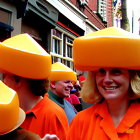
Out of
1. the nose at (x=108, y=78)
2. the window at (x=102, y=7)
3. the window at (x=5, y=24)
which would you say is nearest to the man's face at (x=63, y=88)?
the nose at (x=108, y=78)

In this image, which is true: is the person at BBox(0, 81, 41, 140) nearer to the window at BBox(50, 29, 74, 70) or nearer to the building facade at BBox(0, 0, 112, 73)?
the building facade at BBox(0, 0, 112, 73)

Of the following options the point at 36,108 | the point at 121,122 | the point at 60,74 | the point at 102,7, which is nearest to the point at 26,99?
the point at 36,108

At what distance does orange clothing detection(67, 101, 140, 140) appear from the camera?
1.57 metres

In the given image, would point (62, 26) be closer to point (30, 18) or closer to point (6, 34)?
point (30, 18)

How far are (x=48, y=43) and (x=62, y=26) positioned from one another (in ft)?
6.00

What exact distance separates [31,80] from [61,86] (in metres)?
1.84

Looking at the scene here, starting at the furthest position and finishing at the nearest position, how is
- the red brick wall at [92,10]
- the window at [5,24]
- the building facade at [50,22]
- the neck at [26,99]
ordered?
the red brick wall at [92,10]
the building facade at [50,22]
the window at [5,24]
the neck at [26,99]

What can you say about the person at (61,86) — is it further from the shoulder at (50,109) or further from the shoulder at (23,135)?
the shoulder at (23,135)

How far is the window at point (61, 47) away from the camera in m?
8.79

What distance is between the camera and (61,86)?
4.02 metres

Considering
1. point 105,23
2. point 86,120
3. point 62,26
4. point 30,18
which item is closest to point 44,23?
point 30,18

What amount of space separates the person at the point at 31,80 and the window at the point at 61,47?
20.3 feet

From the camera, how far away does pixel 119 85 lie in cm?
166

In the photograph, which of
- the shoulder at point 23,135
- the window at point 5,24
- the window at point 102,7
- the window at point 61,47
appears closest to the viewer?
the shoulder at point 23,135
